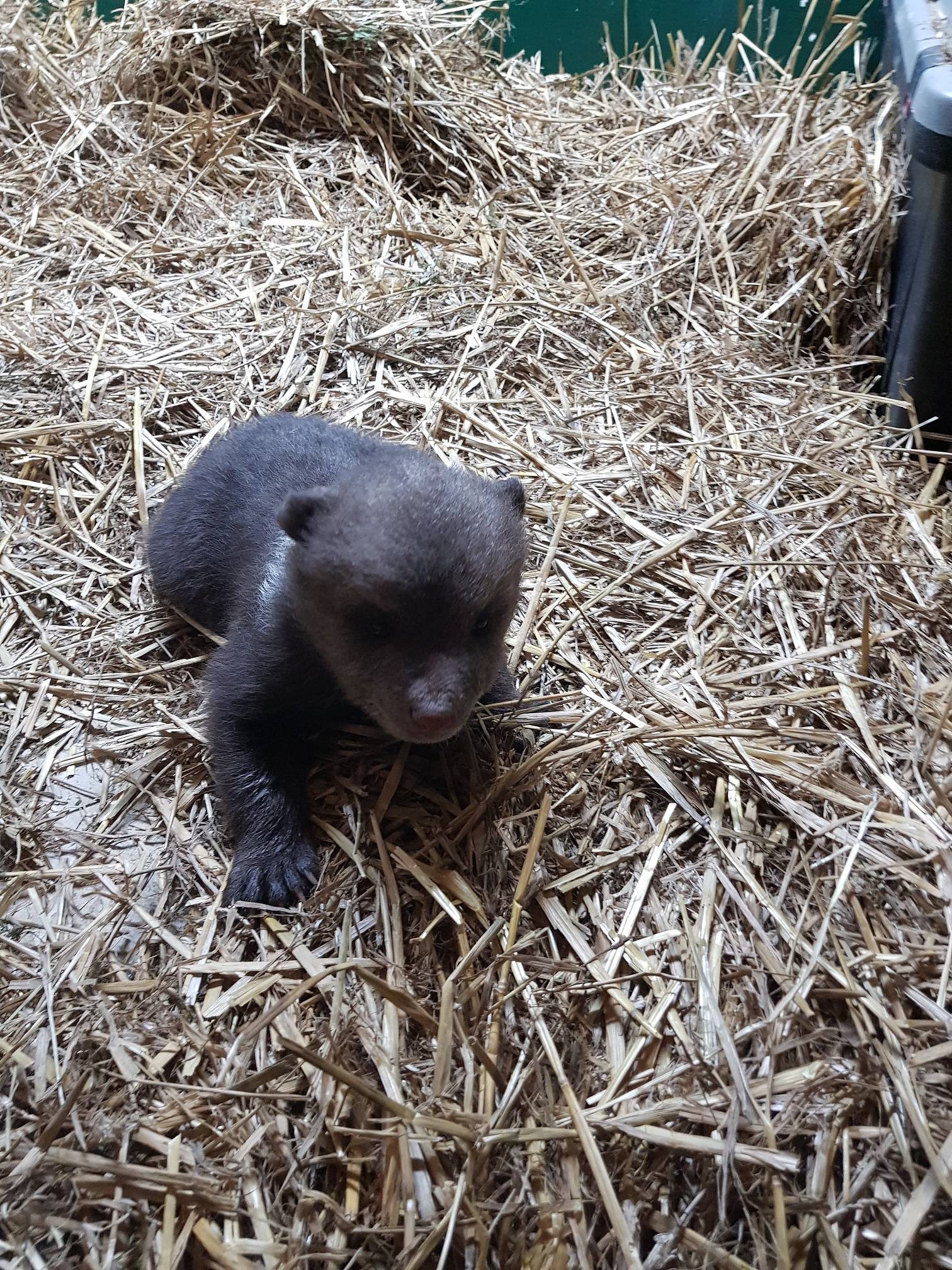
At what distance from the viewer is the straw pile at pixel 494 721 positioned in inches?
69.4

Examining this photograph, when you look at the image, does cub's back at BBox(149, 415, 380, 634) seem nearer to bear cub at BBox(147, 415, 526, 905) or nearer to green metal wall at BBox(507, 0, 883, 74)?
bear cub at BBox(147, 415, 526, 905)

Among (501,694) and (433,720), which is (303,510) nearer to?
(433,720)

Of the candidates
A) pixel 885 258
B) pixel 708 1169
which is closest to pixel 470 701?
pixel 708 1169

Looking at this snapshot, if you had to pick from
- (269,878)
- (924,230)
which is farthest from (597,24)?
(269,878)

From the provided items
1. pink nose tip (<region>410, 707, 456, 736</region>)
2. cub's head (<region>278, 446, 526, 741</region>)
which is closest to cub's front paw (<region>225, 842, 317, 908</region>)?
cub's head (<region>278, 446, 526, 741</region>)

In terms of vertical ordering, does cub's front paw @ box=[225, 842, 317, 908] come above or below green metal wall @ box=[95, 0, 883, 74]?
below

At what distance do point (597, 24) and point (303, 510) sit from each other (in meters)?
5.54

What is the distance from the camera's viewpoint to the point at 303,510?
7.02 ft

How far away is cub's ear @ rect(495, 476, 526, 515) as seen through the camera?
2.30 meters

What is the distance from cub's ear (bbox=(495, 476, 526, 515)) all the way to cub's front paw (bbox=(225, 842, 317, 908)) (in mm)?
1044

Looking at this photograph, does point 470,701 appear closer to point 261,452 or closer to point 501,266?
point 261,452

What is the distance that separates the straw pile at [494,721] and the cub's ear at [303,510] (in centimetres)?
69

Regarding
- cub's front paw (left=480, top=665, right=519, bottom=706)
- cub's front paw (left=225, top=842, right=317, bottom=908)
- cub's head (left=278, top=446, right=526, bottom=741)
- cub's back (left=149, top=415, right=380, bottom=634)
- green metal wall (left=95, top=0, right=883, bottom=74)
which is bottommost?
cub's front paw (left=225, top=842, right=317, bottom=908)

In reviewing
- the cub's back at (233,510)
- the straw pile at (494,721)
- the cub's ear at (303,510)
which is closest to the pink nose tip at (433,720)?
the straw pile at (494,721)
